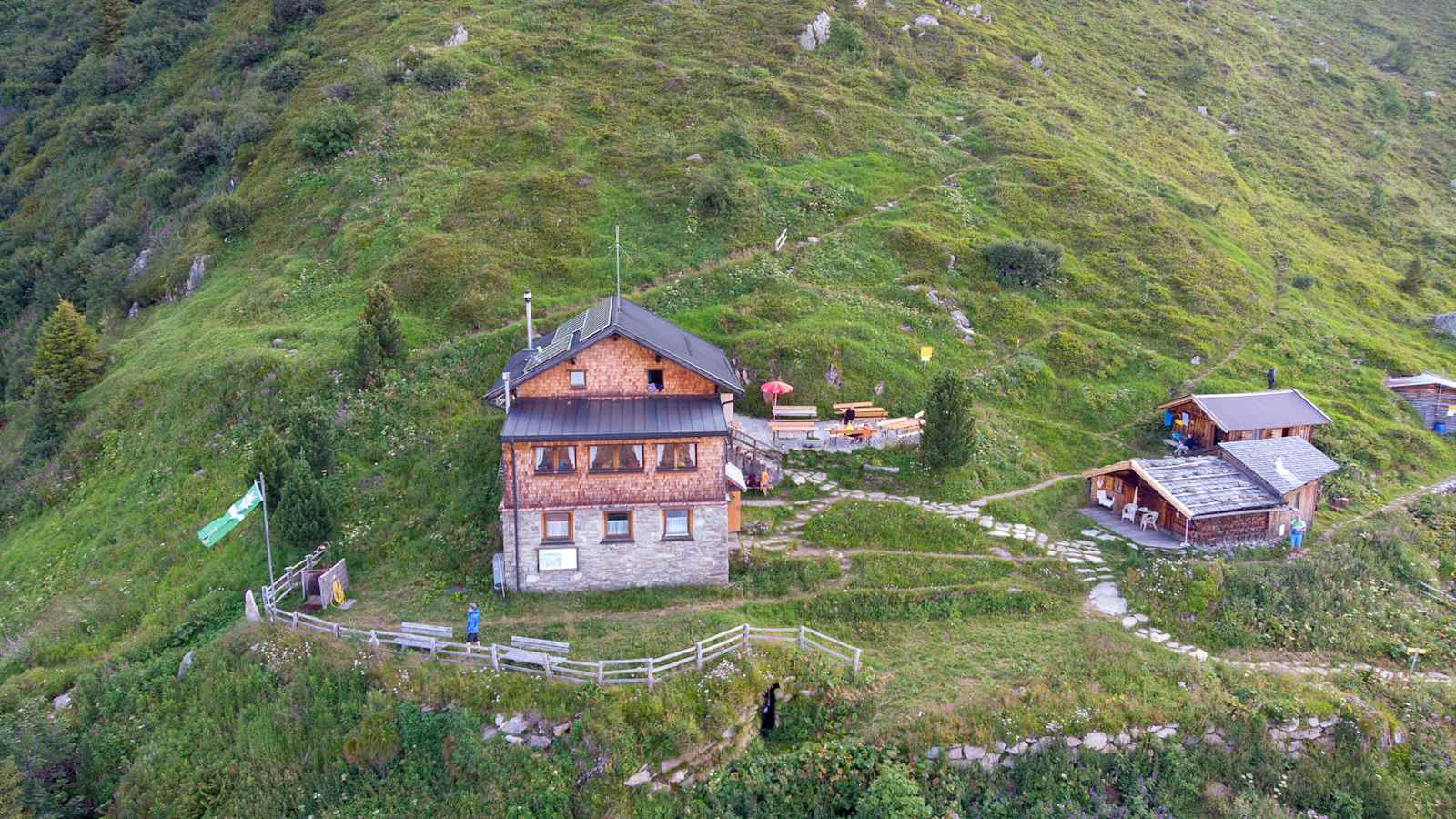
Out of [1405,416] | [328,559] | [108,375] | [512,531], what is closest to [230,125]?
[108,375]

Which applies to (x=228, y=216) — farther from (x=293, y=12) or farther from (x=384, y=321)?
(x=293, y=12)

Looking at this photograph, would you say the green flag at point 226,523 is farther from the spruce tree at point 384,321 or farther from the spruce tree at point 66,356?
the spruce tree at point 66,356

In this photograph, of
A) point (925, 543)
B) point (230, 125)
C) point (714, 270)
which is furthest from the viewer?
point (230, 125)

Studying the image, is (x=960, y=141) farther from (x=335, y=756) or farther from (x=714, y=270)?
(x=335, y=756)

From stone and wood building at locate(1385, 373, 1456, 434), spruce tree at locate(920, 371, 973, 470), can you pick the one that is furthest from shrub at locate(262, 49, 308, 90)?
stone and wood building at locate(1385, 373, 1456, 434)

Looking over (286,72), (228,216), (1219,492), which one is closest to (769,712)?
(1219,492)

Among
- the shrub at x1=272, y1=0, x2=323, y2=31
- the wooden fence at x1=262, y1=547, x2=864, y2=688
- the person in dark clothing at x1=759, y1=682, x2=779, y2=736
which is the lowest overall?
the person in dark clothing at x1=759, y1=682, x2=779, y2=736

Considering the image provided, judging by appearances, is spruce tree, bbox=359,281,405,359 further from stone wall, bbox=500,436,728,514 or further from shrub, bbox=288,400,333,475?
stone wall, bbox=500,436,728,514
